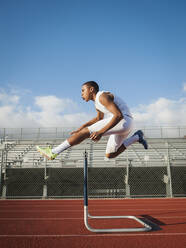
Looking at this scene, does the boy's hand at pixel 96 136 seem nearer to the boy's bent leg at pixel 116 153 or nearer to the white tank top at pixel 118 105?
the white tank top at pixel 118 105

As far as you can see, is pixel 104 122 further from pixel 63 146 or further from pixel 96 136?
pixel 63 146

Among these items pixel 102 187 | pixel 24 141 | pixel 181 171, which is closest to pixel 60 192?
pixel 102 187

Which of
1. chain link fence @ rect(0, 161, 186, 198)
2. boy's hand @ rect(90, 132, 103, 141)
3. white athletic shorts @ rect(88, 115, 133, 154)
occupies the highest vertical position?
white athletic shorts @ rect(88, 115, 133, 154)

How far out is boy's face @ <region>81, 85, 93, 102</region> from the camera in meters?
2.66

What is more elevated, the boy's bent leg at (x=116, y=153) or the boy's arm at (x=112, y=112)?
the boy's arm at (x=112, y=112)

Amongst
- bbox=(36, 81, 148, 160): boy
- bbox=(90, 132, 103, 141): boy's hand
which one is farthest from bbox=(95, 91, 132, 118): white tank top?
bbox=(90, 132, 103, 141): boy's hand

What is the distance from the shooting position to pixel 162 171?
1014 cm

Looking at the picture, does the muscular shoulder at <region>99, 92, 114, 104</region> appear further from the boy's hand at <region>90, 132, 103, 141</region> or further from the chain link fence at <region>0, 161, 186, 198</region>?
the chain link fence at <region>0, 161, 186, 198</region>

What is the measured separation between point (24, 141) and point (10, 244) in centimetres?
1482

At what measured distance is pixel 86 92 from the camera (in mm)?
2674

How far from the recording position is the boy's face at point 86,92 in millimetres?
2664

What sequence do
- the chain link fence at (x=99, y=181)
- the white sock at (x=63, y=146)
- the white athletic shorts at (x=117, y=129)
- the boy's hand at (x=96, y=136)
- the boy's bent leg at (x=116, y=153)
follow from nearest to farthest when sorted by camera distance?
the boy's hand at (x=96, y=136), the white athletic shorts at (x=117, y=129), the white sock at (x=63, y=146), the boy's bent leg at (x=116, y=153), the chain link fence at (x=99, y=181)

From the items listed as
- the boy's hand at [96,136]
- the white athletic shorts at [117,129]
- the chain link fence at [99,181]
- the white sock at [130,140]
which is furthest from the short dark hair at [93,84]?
the chain link fence at [99,181]

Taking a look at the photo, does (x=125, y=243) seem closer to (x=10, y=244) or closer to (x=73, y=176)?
(x=10, y=244)
